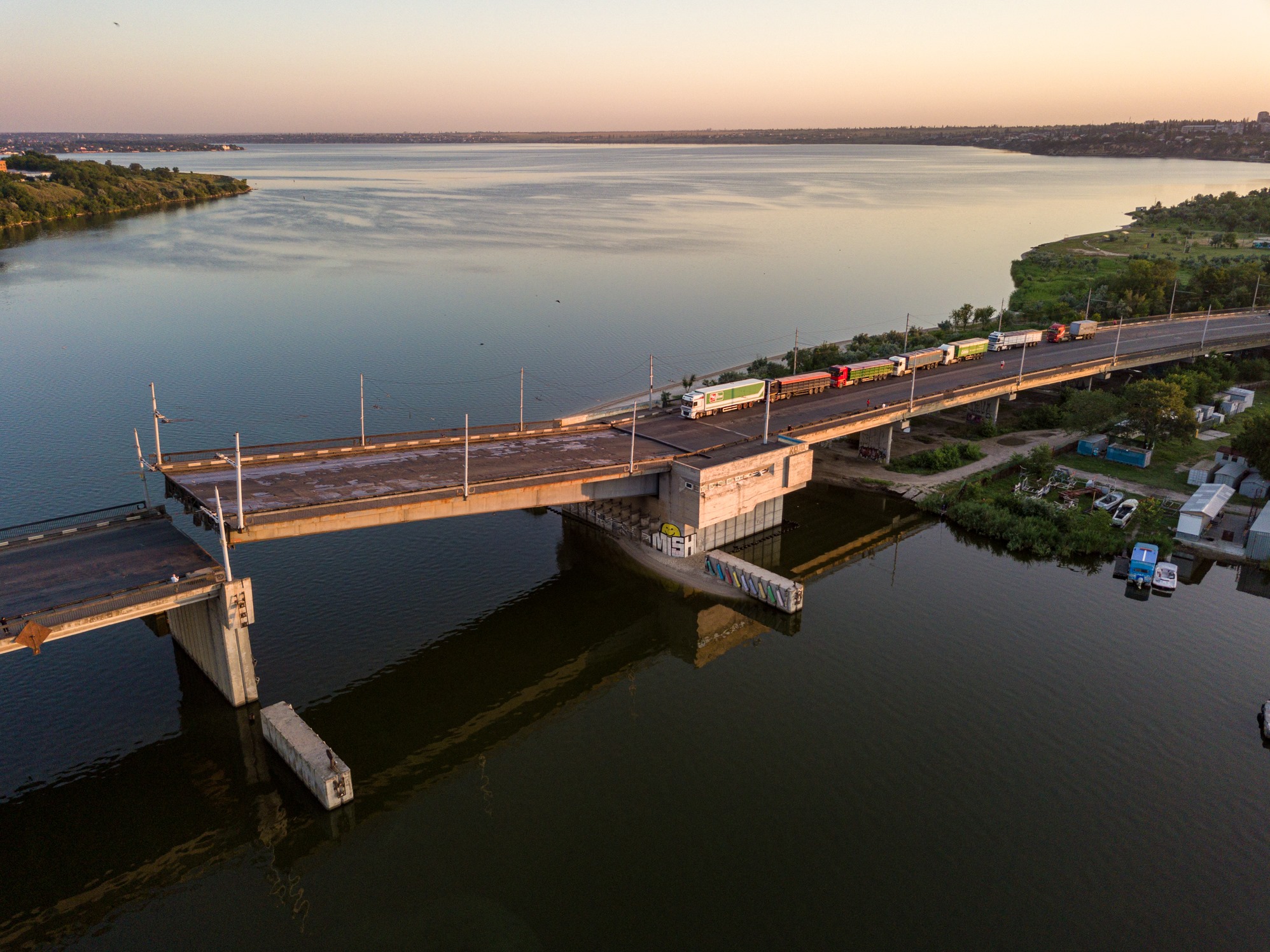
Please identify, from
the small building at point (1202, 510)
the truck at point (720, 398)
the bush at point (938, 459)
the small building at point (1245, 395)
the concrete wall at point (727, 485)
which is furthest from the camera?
the small building at point (1245, 395)

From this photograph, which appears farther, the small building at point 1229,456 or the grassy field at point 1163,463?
the grassy field at point 1163,463

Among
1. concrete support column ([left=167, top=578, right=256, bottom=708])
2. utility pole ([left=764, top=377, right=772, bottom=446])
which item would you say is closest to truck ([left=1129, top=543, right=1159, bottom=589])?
utility pole ([left=764, top=377, right=772, bottom=446])

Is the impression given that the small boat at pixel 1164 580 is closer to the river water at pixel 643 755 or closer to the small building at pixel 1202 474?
the river water at pixel 643 755

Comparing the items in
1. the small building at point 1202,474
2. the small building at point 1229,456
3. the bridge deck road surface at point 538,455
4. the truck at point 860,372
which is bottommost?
the small building at point 1202,474

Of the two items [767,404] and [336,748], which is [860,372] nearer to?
[767,404]

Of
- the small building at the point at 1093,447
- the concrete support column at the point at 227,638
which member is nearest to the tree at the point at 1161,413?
the small building at the point at 1093,447

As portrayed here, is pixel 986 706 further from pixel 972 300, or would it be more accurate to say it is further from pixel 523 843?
pixel 972 300

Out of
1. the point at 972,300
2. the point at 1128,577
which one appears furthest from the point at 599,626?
the point at 972,300
